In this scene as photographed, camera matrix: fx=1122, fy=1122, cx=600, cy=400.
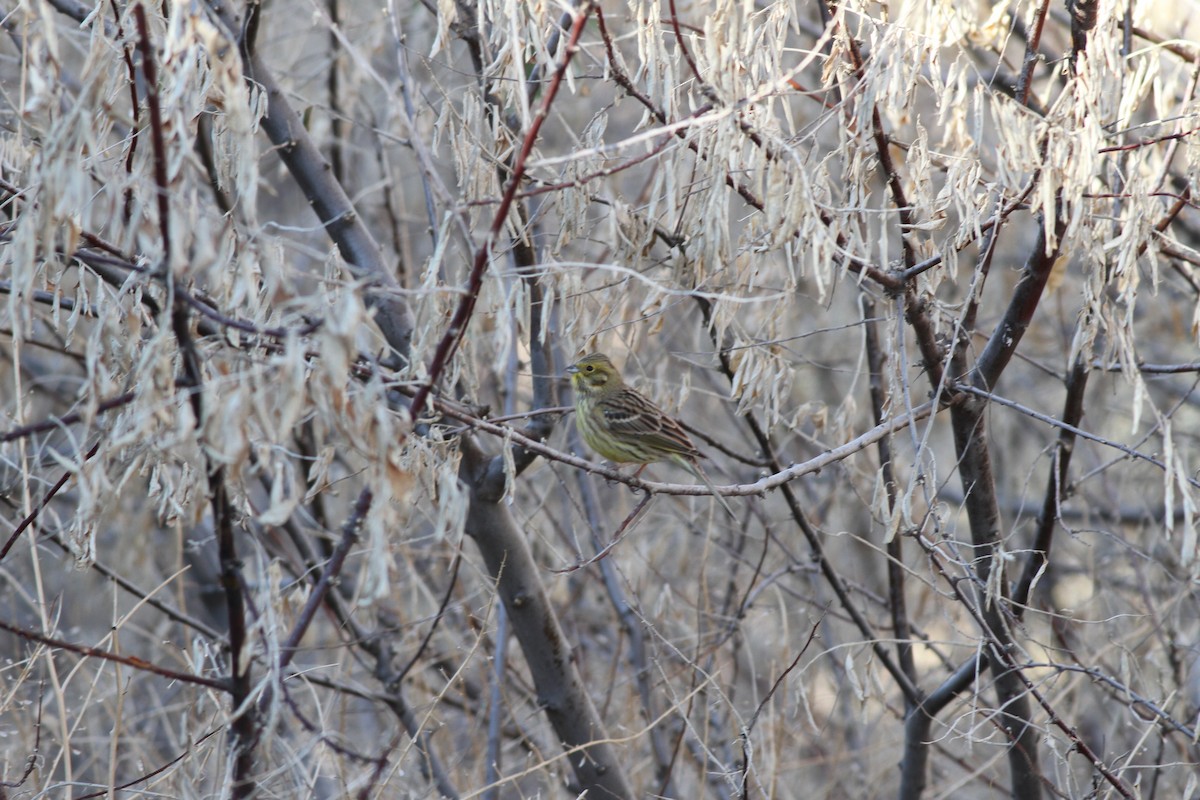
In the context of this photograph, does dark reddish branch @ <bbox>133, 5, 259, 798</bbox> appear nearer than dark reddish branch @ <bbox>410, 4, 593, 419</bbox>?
Yes

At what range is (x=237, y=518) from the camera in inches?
101

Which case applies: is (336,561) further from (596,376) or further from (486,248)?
(596,376)

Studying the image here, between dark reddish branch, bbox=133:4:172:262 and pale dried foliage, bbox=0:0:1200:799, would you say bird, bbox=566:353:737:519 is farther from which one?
dark reddish branch, bbox=133:4:172:262

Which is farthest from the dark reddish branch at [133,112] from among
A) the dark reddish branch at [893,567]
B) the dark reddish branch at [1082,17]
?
the dark reddish branch at [893,567]

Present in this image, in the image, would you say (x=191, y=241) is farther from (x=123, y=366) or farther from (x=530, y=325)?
(x=530, y=325)

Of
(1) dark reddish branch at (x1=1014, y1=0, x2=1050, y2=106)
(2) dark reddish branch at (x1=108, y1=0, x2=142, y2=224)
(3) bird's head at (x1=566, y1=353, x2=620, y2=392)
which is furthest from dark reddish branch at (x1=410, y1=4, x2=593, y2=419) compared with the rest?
(3) bird's head at (x1=566, y1=353, x2=620, y2=392)

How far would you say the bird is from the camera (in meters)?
5.05

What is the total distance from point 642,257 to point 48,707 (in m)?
4.52

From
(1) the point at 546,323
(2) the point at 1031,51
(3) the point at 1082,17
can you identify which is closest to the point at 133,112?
(1) the point at 546,323

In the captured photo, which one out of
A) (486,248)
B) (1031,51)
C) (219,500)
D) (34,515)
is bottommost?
(34,515)

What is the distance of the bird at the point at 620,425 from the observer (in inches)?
199

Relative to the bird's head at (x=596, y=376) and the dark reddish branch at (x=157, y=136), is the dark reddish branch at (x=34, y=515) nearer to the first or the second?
the dark reddish branch at (x=157, y=136)

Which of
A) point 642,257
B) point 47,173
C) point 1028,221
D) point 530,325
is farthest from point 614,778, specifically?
point 1028,221

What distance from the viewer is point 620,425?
5188mm
